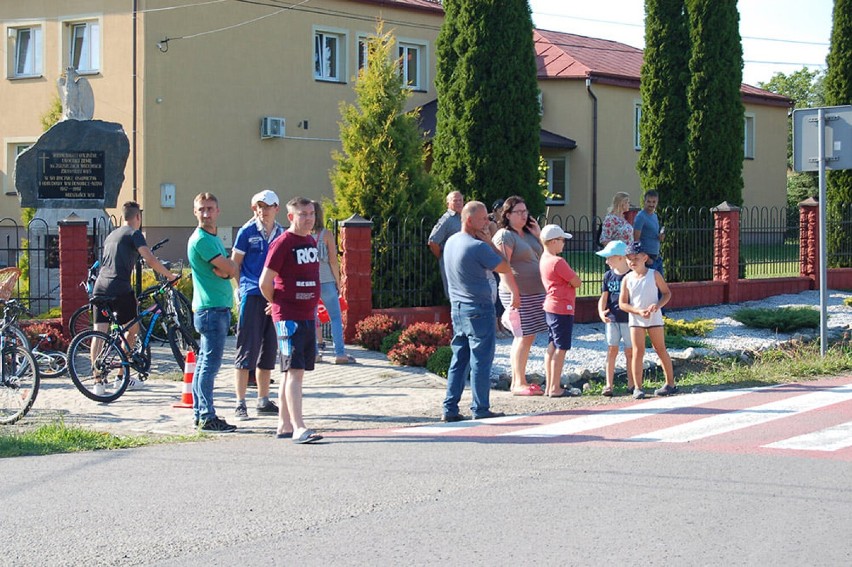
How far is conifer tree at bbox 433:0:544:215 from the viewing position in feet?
61.7

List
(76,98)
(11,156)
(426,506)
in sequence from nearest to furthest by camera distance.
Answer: (426,506) → (76,98) → (11,156)

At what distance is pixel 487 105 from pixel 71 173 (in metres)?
6.96

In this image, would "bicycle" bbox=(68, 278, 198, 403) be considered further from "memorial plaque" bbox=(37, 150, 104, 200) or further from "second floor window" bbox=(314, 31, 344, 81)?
"second floor window" bbox=(314, 31, 344, 81)

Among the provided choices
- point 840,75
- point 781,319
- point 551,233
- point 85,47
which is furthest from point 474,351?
point 85,47

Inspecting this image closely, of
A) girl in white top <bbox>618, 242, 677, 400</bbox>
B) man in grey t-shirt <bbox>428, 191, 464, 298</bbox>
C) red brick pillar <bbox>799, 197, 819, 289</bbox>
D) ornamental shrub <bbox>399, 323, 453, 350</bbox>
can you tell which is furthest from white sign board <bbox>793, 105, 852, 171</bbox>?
red brick pillar <bbox>799, 197, 819, 289</bbox>

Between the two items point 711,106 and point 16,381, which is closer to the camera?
point 16,381

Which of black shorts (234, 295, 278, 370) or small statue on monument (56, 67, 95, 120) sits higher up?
small statue on monument (56, 67, 95, 120)

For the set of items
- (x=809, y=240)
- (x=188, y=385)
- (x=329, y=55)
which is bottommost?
(x=188, y=385)

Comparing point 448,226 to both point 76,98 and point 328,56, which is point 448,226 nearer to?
point 76,98

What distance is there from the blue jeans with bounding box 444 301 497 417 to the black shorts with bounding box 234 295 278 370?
1.72 meters

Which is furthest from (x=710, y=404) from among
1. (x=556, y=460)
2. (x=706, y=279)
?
(x=706, y=279)

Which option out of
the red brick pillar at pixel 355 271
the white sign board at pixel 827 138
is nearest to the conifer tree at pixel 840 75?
the white sign board at pixel 827 138

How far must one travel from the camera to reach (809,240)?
22.6 m

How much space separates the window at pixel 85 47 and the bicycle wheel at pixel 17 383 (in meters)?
20.3
